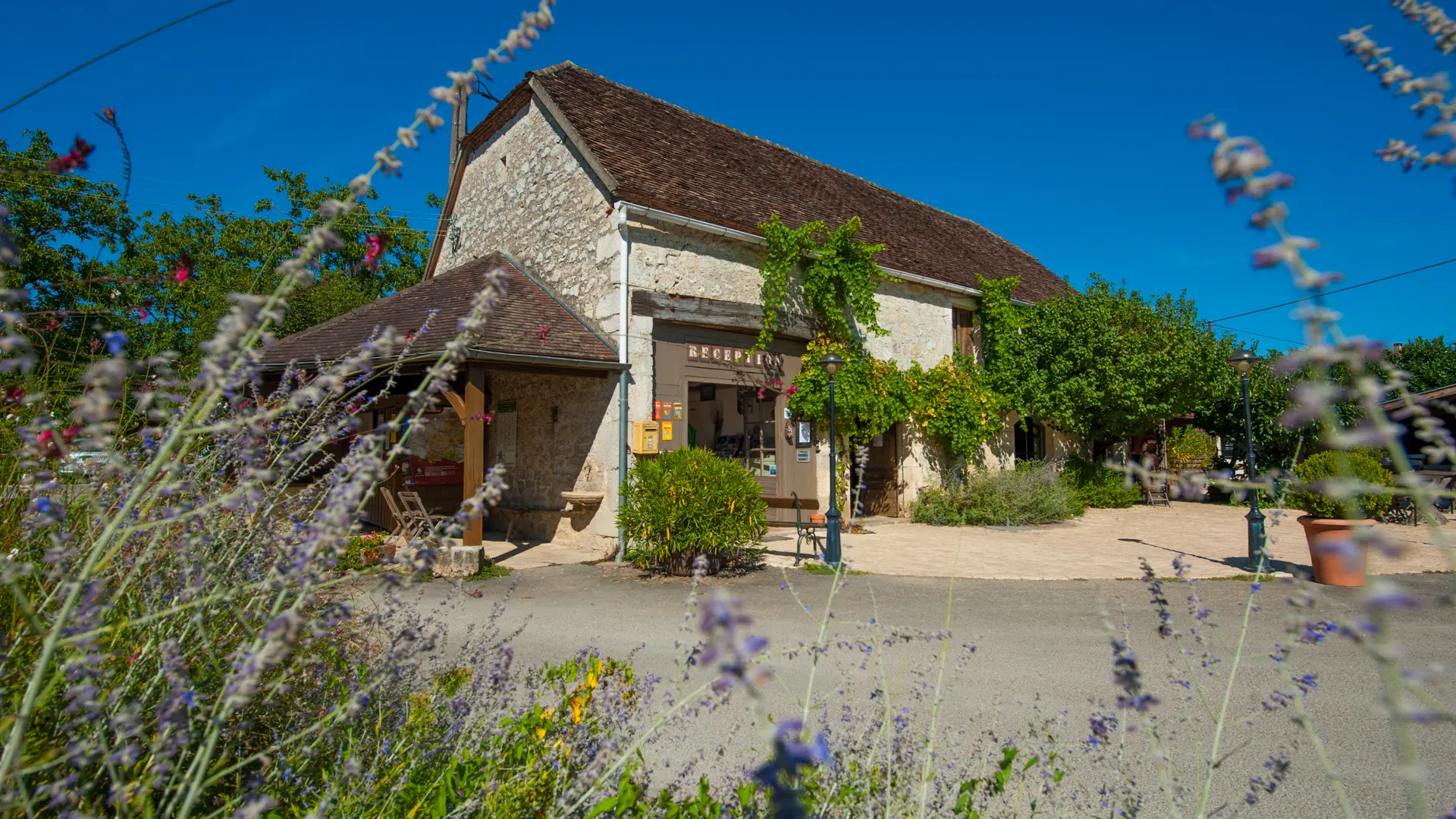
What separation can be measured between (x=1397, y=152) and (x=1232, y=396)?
19149 millimetres

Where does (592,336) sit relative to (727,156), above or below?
below

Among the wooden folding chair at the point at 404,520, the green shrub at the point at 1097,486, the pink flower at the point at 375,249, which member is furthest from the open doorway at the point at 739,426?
the pink flower at the point at 375,249

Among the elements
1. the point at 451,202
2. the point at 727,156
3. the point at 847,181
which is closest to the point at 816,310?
the point at 727,156

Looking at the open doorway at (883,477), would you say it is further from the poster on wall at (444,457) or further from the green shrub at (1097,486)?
the poster on wall at (444,457)

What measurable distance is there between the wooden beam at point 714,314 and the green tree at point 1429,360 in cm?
2847

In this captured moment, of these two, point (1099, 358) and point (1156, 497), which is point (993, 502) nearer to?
point (1099, 358)

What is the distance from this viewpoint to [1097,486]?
1534 centimetres

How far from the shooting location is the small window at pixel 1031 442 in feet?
50.0

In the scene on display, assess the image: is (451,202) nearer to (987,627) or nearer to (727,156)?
(727,156)

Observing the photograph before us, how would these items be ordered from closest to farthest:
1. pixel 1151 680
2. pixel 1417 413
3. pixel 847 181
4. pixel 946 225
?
pixel 1417 413 → pixel 1151 680 → pixel 847 181 → pixel 946 225

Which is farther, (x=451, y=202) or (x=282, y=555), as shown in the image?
(x=451, y=202)

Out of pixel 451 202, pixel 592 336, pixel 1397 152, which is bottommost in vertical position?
pixel 1397 152

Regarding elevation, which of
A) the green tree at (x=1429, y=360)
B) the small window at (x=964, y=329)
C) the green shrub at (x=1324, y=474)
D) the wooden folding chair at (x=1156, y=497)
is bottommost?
the wooden folding chair at (x=1156, y=497)

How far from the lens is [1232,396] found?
1727 centimetres
